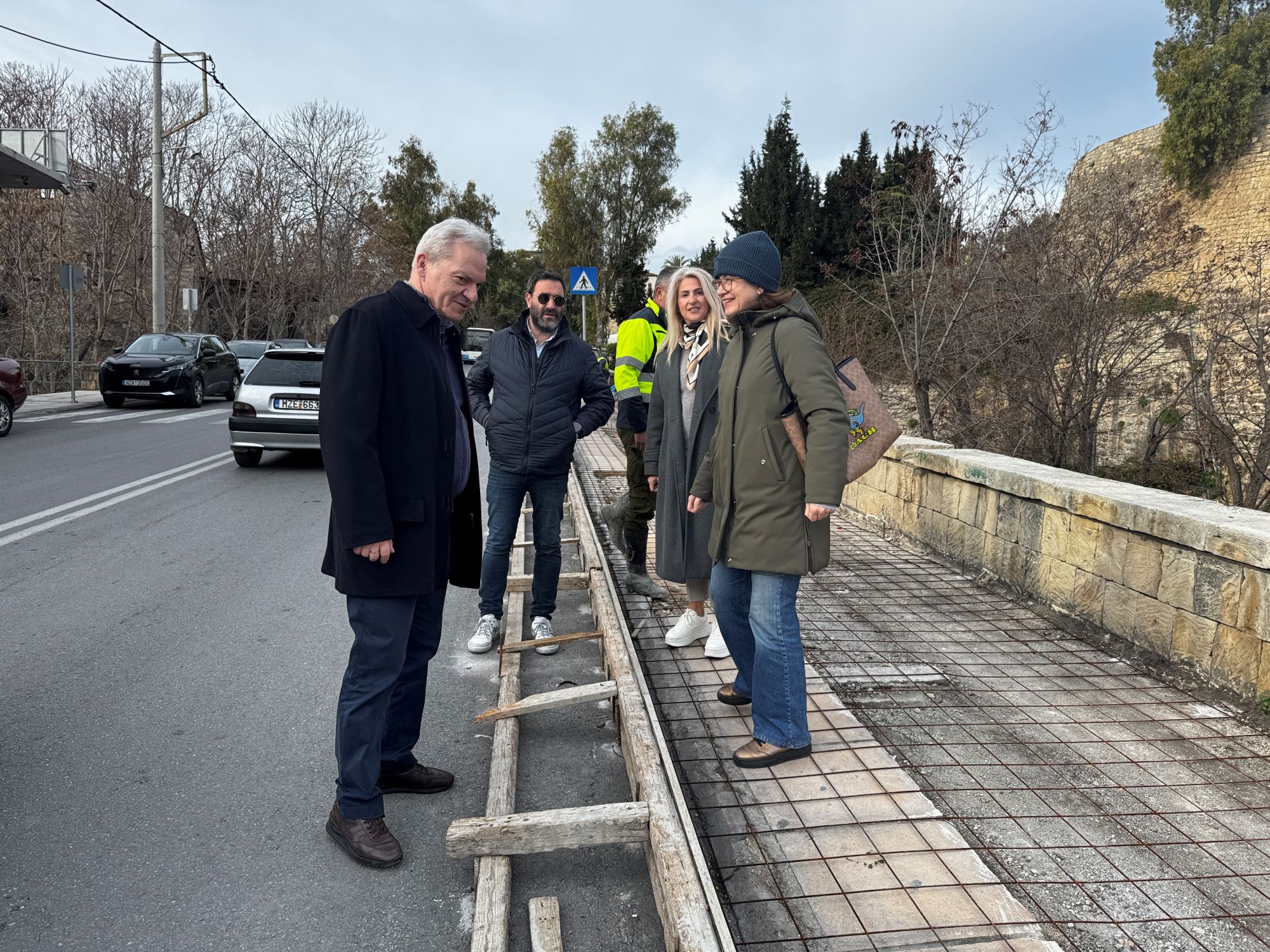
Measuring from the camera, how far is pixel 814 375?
323cm

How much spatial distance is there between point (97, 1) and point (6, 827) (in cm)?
1928

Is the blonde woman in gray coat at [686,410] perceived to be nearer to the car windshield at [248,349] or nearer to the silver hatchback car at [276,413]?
the silver hatchback car at [276,413]

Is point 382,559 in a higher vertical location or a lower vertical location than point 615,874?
higher

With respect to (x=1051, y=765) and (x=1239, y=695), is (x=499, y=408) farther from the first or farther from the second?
(x=1239, y=695)

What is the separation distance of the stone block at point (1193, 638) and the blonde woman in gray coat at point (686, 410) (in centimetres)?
217

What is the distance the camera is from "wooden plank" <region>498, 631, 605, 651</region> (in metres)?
4.60

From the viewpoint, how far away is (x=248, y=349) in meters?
27.8

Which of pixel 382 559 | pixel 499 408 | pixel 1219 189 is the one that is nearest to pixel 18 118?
pixel 499 408

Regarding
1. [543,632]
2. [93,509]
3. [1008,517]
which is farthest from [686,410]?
[93,509]

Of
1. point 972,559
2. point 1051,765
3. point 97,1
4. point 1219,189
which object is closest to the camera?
point 1051,765

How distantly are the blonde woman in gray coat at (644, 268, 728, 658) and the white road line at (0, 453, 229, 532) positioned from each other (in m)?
6.00

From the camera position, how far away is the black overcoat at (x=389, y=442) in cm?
273

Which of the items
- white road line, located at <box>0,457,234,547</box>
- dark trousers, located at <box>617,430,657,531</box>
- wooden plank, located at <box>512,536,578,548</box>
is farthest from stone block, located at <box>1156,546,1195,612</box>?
white road line, located at <box>0,457,234,547</box>

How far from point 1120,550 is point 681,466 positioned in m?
2.40
